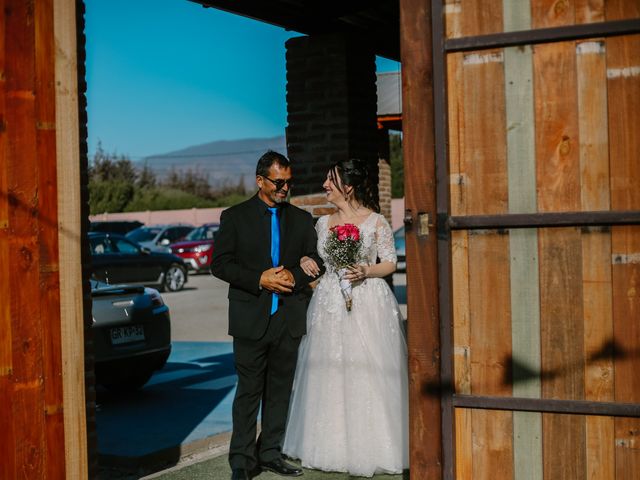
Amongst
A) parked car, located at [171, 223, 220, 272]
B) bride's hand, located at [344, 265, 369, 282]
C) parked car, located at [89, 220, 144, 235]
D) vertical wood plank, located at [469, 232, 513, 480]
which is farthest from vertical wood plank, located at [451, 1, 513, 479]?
parked car, located at [89, 220, 144, 235]

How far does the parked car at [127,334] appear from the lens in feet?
27.2

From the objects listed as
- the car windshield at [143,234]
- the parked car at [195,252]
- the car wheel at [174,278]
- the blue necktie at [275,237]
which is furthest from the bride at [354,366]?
the car windshield at [143,234]

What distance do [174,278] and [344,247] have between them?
16.0m

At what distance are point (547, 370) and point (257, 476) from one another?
2.91 m

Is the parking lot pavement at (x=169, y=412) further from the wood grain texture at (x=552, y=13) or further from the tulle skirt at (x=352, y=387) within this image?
the wood grain texture at (x=552, y=13)

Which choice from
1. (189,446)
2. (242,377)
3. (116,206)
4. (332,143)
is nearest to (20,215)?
(242,377)

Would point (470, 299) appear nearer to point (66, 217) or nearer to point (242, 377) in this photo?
point (66, 217)

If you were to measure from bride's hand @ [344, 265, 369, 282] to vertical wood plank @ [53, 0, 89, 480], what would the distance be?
89.7 inches

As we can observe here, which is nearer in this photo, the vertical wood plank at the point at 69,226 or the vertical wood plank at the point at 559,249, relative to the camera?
the vertical wood plank at the point at 559,249

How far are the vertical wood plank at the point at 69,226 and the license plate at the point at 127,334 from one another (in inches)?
165

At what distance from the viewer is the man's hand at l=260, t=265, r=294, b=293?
5348 mm

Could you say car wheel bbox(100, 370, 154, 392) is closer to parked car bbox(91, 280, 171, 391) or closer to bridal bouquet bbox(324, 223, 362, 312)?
parked car bbox(91, 280, 171, 391)

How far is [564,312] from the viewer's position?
134 inches

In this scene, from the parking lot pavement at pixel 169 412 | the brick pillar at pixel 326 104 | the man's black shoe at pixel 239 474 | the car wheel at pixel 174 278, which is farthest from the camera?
the car wheel at pixel 174 278
